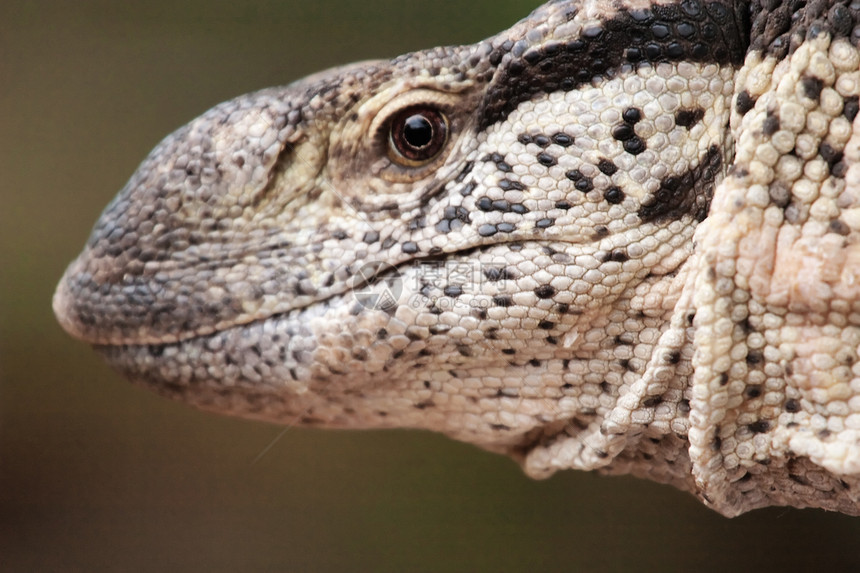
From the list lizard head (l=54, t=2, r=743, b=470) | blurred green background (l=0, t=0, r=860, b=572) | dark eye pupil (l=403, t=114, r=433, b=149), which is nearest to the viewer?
lizard head (l=54, t=2, r=743, b=470)

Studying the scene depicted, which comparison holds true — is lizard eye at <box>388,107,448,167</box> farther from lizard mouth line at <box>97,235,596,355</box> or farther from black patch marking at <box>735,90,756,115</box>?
black patch marking at <box>735,90,756,115</box>

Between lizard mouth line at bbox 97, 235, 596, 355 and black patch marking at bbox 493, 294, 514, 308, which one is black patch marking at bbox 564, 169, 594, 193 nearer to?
lizard mouth line at bbox 97, 235, 596, 355

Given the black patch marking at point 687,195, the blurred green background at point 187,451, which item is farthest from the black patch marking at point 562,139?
the blurred green background at point 187,451

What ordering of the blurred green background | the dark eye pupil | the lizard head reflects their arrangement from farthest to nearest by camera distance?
1. the blurred green background
2. the dark eye pupil
3. the lizard head

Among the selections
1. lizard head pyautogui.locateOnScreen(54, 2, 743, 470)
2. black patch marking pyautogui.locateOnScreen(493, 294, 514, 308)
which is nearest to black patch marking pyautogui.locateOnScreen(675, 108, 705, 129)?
lizard head pyautogui.locateOnScreen(54, 2, 743, 470)

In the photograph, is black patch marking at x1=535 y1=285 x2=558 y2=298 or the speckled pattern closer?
the speckled pattern

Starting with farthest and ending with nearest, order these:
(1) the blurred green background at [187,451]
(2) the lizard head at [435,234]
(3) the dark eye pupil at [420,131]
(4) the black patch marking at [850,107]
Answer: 1. (1) the blurred green background at [187,451]
2. (3) the dark eye pupil at [420,131]
3. (2) the lizard head at [435,234]
4. (4) the black patch marking at [850,107]

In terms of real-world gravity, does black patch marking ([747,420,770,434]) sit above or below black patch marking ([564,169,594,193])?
below

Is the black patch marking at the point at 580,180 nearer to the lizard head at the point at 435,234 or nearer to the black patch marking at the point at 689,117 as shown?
the lizard head at the point at 435,234
